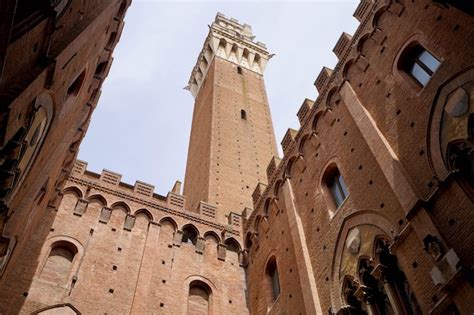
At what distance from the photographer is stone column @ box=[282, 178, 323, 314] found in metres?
9.36

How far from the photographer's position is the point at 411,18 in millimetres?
9164

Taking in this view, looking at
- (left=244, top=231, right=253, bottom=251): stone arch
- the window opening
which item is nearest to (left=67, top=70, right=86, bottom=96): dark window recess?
the window opening

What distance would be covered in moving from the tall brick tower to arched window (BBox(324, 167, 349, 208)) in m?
5.59

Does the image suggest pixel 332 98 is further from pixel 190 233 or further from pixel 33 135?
pixel 33 135

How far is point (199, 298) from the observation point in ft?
40.6

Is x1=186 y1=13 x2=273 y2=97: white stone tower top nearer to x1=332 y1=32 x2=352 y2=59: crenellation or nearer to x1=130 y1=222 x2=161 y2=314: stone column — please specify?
x1=332 y1=32 x2=352 y2=59: crenellation

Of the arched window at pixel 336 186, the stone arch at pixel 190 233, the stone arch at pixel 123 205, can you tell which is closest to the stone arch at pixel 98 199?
the stone arch at pixel 123 205

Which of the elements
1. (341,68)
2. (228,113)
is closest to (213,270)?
(341,68)

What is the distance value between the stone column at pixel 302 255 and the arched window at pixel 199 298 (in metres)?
3.04

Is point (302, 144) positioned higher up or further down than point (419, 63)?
higher up

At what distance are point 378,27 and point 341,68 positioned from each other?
1.39 meters

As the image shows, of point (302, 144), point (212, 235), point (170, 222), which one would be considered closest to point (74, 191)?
point (170, 222)

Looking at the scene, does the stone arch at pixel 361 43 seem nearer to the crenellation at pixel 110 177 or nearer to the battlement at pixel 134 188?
the battlement at pixel 134 188

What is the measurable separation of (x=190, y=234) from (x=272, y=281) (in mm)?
3014
